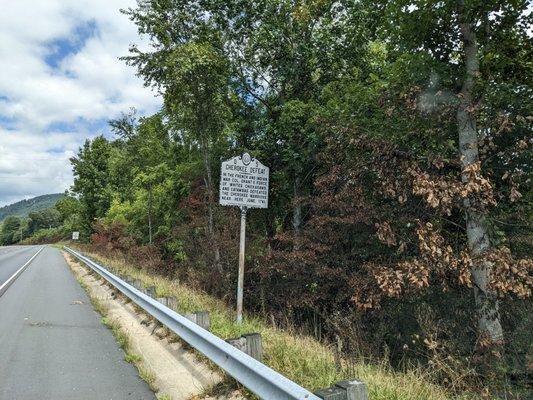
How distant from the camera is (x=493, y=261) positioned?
7102 mm

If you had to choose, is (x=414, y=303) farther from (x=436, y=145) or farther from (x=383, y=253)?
(x=436, y=145)

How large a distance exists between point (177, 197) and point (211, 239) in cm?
835

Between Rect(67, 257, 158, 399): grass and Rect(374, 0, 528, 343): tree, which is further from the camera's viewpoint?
Rect(374, 0, 528, 343): tree

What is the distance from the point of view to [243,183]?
29.9ft

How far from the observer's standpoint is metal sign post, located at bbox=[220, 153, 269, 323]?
8906mm

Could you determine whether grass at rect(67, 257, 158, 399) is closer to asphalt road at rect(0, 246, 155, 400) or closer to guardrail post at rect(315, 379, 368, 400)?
asphalt road at rect(0, 246, 155, 400)

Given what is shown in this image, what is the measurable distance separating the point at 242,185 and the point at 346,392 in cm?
628

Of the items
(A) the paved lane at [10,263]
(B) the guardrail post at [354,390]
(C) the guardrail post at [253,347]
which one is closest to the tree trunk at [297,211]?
(C) the guardrail post at [253,347]

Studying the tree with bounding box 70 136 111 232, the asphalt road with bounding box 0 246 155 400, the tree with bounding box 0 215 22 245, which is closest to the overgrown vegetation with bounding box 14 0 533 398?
the asphalt road with bounding box 0 246 155 400

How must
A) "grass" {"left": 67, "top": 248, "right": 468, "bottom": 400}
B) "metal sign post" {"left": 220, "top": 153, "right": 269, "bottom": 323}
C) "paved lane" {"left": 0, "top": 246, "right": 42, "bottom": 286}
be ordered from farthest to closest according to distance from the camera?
1. "paved lane" {"left": 0, "top": 246, "right": 42, "bottom": 286}
2. "metal sign post" {"left": 220, "top": 153, "right": 269, "bottom": 323}
3. "grass" {"left": 67, "top": 248, "right": 468, "bottom": 400}

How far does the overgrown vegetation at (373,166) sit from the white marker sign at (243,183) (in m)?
1.50

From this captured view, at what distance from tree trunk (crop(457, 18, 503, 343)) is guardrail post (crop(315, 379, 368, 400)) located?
4930 mm

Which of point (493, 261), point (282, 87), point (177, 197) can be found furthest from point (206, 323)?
point (177, 197)

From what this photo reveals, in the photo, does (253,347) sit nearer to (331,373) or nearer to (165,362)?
(331,373)
